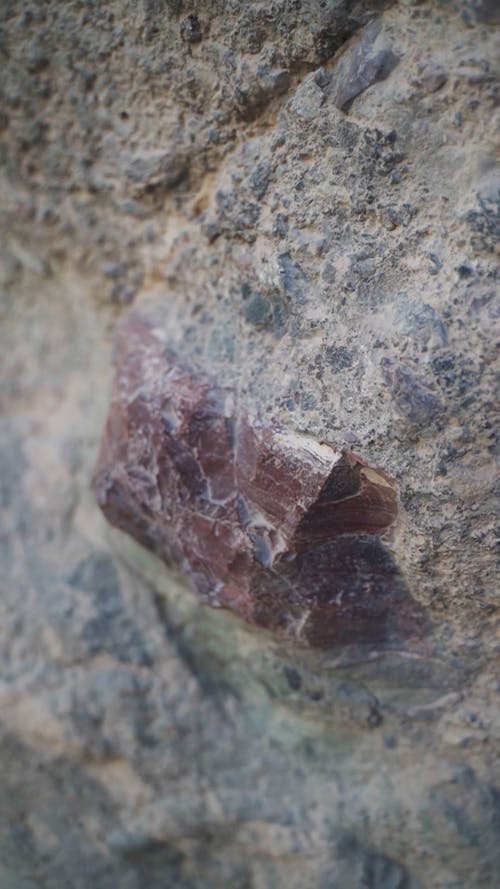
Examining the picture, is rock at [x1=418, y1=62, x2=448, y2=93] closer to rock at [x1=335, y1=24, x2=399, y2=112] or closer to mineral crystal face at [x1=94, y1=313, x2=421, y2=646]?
rock at [x1=335, y1=24, x2=399, y2=112]

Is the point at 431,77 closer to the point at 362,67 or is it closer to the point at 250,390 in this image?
the point at 362,67

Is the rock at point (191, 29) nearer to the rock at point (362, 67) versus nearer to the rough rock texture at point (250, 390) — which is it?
the rough rock texture at point (250, 390)

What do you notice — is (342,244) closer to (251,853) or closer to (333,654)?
(333,654)

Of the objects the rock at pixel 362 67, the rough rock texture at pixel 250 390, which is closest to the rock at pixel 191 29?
the rough rock texture at pixel 250 390

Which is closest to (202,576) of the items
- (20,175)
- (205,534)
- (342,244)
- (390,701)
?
(205,534)

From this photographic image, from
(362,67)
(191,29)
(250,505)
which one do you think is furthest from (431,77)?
(250,505)
